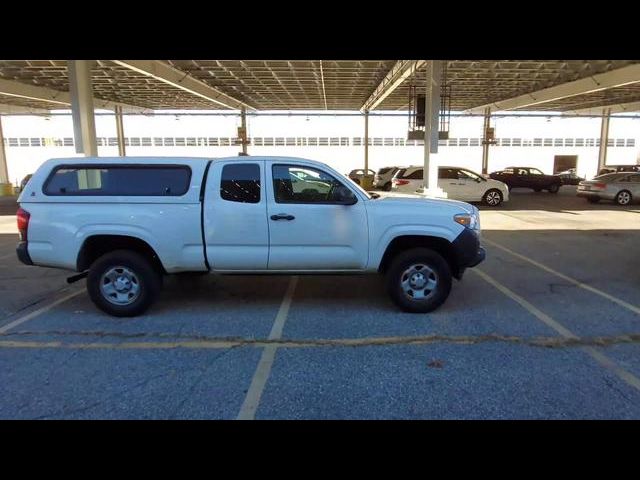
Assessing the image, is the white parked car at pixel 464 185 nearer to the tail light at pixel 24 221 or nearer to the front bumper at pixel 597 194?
the front bumper at pixel 597 194

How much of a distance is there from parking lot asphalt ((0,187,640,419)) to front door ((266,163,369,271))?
2.13ft

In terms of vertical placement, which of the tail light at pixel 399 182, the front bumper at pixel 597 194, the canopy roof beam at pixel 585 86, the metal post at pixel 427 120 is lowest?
the front bumper at pixel 597 194

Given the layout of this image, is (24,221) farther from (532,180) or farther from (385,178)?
(532,180)

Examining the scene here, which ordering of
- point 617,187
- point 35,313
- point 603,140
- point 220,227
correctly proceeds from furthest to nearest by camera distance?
1. point 603,140
2. point 617,187
3. point 35,313
4. point 220,227

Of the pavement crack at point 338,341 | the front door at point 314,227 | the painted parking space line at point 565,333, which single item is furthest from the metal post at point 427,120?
the pavement crack at point 338,341

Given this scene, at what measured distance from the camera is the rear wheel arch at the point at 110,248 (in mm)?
4953

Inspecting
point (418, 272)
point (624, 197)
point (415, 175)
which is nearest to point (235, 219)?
point (418, 272)

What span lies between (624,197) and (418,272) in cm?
1634

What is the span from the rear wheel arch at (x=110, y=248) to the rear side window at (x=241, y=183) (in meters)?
1.10

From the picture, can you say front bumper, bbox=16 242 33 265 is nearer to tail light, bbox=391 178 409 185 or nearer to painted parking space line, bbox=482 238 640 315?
painted parking space line, bbox=482 238 640 315

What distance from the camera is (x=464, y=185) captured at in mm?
17609

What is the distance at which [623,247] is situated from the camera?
905 cm

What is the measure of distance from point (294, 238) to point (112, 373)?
229 centimetres
